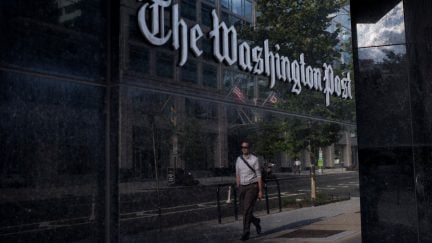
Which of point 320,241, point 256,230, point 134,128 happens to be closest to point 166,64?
point 134,128

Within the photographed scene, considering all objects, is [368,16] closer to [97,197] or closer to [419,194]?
[419,194]

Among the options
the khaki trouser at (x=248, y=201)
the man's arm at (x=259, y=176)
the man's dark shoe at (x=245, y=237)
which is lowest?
the man's dark shoe at (x=245, y=237)

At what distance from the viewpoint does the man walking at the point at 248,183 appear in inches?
241

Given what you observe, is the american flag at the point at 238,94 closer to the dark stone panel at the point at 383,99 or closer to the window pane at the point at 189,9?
the window pane at the point at 189,9

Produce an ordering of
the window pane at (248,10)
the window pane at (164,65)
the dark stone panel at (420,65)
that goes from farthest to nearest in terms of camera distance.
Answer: the dark stone panel at (420,65) → the window pane at (248,10) → the window pane at (164,65)

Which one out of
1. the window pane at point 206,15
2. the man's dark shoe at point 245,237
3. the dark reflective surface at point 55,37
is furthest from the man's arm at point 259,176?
the dark reflective surface at point 55,37

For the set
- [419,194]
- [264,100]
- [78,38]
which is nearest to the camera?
[78,38]

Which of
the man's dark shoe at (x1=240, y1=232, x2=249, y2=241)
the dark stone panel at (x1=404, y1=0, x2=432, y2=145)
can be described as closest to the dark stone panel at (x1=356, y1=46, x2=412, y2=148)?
the dark stone panel at (x1=404, y1=0, x2=432, y2=145)

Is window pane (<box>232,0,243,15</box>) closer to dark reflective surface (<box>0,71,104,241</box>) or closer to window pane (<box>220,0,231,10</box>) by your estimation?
window pane (<box>220,0,231,10</box>)

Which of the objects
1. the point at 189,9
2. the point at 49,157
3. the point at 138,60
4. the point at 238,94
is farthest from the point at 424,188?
the point at 49,157

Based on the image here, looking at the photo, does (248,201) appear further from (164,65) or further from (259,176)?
(164,65)

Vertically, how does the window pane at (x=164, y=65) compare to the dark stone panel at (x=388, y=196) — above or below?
above

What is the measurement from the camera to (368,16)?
7773mm

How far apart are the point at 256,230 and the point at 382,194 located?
226 centimetres
